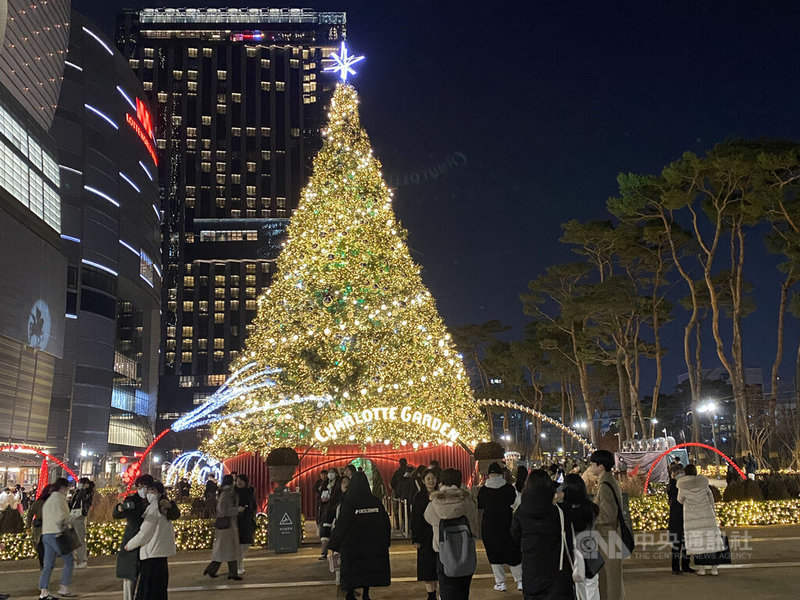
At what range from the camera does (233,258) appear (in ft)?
376

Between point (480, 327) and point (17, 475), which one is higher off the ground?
point (480, 327)

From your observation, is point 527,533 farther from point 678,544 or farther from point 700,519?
point 678,544

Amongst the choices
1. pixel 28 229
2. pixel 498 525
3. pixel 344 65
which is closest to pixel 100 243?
pixel 28 229

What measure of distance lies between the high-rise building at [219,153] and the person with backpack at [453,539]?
107m

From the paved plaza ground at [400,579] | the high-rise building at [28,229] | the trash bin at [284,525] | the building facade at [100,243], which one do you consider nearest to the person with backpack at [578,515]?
the paved plaza ground at [400,579]

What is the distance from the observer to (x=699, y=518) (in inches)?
329

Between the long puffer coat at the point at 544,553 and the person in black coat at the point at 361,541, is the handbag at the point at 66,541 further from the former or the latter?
the long puffer coat at the point at 544,553

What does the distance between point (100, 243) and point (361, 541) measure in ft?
211

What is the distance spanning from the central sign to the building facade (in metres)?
48.2

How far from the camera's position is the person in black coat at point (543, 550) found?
17.5 feet

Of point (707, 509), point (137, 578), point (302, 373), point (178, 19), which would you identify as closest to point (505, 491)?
point (707, 509)

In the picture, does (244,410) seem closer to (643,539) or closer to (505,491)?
(643,539)

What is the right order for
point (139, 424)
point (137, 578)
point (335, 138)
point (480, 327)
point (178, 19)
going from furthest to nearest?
1. point (178, 19)
2. point (139, 424)
3. point (480, 327)
4. point (335, 138)
5. point (137, 578)

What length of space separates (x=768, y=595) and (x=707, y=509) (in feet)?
4.08
